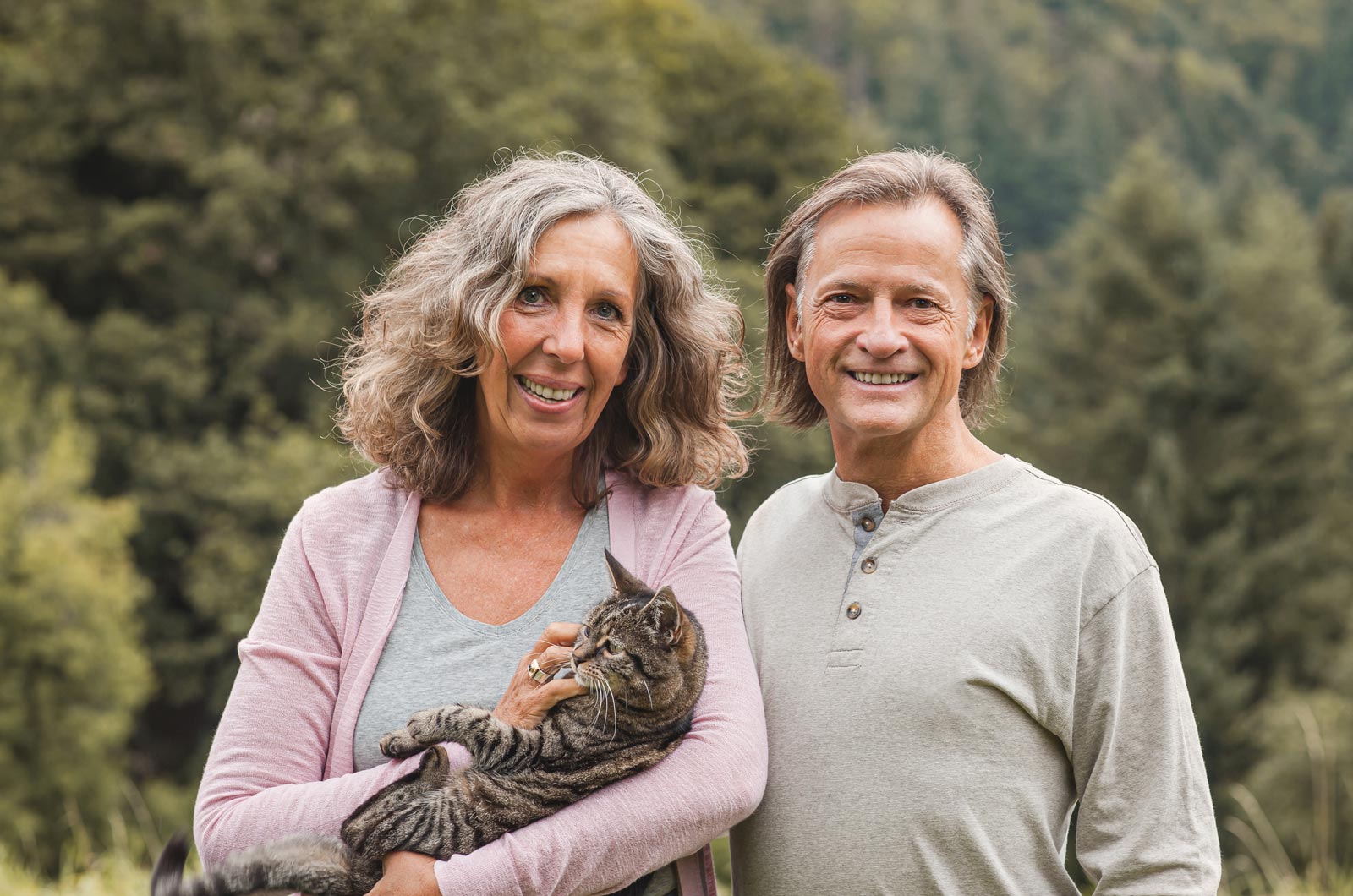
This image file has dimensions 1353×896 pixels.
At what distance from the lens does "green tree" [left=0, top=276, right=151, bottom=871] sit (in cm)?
2042

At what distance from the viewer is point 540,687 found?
3.19 metres

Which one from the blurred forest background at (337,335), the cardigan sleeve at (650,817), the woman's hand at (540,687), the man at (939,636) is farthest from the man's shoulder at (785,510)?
the blurred forest background at (337,335)

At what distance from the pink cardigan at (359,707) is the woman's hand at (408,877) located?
0.05 m

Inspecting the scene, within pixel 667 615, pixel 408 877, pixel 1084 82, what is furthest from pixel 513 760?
pixel 1084 82

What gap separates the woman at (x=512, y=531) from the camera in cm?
297

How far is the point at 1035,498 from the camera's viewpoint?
10.9ft

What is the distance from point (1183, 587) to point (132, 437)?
70.3ft

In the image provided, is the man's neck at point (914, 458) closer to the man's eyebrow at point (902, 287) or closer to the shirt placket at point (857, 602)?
the shirt placket at point (857, 602)

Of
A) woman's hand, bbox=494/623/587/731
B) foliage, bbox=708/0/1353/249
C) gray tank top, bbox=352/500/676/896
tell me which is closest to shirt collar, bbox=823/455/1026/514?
gray tank top, bbox=352/500/676/896

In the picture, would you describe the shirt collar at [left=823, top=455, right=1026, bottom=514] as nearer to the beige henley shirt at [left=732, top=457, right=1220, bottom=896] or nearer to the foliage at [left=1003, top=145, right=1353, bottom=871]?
the beige henley shirt at [left=732, top=457, right=1220, bottom=896]

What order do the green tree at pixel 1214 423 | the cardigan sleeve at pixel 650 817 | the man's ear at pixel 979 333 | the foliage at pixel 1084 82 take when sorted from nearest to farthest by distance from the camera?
the cardigan sleeve at pixel 650 817, the man's ear at pixel 979 333, the green tree at pixel 1214 423, the foliage at pixel 1084 82

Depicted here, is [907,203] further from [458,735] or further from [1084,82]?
[1084,82]

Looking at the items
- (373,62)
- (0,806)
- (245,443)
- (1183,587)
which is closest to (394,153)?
(373,62)

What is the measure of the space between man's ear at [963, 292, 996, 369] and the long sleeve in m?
0.77
